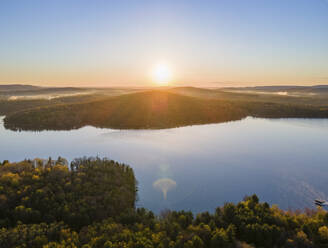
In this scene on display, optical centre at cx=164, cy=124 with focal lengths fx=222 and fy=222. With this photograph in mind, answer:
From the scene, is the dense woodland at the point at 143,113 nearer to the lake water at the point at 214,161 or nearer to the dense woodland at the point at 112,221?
the lake water at the point at 214,161

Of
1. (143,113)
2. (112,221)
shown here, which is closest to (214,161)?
(112,221)

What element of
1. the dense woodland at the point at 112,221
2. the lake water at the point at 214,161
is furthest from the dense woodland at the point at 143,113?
the dense woodland at the point at 112,221

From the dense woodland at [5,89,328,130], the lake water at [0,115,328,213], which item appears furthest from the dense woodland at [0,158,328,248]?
the dense woodland at [5,89,328,130]

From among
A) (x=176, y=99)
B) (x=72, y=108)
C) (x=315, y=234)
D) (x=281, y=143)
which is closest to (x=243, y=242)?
(x=315, y=234)

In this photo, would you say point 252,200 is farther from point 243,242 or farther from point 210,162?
point 210,162

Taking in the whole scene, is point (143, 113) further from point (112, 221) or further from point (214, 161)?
point (112, 221)

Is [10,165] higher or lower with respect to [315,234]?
higher

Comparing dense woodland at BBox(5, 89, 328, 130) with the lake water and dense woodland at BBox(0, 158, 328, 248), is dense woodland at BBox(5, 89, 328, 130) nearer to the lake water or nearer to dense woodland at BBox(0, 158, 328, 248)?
the lake water
